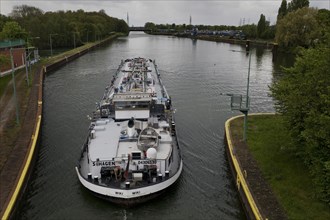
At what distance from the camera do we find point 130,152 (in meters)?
30.6

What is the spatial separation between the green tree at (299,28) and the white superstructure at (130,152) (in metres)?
95.9

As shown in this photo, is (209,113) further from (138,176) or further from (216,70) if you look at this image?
(216,70)

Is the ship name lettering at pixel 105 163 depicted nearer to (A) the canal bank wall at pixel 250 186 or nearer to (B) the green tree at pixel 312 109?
(A) the canal bank wall at pixel 250 186

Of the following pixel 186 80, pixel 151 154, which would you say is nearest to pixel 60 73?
pixel 186 80

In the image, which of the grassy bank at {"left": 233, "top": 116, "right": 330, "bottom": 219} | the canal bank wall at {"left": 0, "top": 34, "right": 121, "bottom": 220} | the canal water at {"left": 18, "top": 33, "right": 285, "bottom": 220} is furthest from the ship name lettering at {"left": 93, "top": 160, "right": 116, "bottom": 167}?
the grassy bank at {"left": 233, "top": 116, "right": 330, "bottom": 219}

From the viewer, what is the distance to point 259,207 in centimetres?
2431

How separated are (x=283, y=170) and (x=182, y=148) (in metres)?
12.6

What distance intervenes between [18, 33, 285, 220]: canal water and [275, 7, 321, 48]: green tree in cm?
4722

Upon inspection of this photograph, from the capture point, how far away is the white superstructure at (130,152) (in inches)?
1078

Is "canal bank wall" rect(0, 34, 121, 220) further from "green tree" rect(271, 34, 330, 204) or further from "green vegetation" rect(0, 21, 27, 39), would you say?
"green vegetation" rect(0, 21, 27, 39)

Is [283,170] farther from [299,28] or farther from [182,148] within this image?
[299,28]

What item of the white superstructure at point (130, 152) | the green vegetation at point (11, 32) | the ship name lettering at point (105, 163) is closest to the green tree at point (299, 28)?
the green vegetation at point (11, 32)

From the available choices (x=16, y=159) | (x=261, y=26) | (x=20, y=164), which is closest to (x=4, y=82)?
(x=16, y=159)

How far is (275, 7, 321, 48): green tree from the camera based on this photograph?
121m
